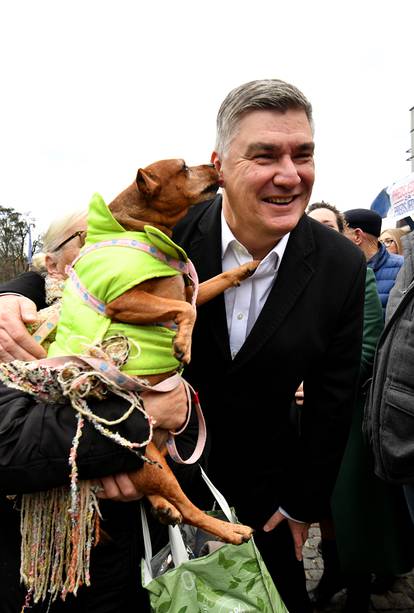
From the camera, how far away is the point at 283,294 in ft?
7.95

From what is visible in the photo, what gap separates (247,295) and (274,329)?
0.74 feet

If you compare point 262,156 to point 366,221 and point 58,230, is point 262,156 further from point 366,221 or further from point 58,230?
point 366,221

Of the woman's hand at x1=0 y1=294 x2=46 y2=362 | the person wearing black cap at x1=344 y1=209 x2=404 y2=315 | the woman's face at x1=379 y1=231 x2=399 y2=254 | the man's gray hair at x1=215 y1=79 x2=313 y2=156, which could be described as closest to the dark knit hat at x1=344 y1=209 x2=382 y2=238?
the person wearing black cap at x1=344 y1=209 x2=404 y2=315

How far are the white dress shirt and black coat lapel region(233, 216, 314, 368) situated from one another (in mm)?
53

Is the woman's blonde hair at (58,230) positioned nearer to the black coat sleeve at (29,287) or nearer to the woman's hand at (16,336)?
the black coat sleeve at (29,287)

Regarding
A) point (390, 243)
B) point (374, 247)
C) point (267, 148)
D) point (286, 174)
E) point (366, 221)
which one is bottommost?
point (390, 243)

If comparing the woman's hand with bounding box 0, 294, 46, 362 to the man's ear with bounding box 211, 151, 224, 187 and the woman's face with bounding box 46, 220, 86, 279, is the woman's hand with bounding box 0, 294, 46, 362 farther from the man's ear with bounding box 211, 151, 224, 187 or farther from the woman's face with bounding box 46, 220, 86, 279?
the man's ear with bounding box 211, 151, 224, 187

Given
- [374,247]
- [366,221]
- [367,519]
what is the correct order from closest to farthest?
[367,519] → [374,247] → [366,221]

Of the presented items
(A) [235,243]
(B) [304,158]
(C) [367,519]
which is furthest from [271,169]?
(C) [367,519]

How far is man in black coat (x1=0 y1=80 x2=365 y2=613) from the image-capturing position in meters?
2.23

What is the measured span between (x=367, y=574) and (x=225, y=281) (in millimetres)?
2421

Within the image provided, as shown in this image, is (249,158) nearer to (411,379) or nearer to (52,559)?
(411,379)

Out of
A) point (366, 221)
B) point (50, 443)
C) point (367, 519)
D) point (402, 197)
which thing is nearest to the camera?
point (50, 443)

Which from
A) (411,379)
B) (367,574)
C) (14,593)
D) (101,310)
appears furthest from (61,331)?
(367,574)
